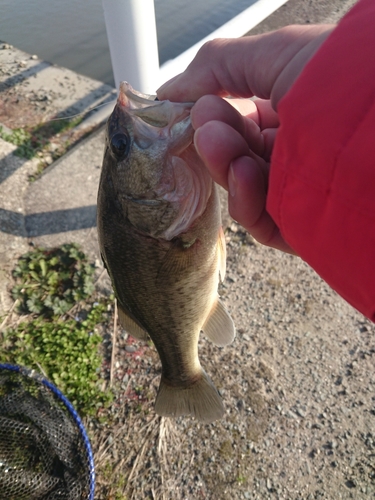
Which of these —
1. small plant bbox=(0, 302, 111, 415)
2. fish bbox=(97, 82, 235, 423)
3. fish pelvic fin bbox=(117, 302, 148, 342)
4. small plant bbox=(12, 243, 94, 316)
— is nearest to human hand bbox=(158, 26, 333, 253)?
fish bbox=(97, 82, 235, 423)

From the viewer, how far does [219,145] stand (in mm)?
1271

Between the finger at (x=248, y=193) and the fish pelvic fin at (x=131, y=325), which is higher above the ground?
the finger at (x=248, y=193)

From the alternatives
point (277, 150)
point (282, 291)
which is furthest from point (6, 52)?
point (277, 150)

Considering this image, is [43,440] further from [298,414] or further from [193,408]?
[298,414]

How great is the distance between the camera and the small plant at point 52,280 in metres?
3.06

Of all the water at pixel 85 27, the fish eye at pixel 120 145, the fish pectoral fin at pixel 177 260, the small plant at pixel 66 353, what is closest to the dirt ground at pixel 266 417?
the small plant at pixel 66 353

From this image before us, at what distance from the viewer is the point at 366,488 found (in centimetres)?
232

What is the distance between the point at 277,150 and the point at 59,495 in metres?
2.04

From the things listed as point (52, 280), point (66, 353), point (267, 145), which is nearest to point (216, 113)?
point (267, 145)

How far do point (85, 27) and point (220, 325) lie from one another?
20.4 ft

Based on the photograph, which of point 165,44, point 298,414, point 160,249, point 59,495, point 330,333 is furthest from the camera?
point 165,44

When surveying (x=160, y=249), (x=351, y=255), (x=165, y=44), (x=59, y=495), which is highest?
(x=351, y=255)

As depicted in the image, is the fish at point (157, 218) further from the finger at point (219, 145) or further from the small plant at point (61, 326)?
the small plant at point (61, 326)

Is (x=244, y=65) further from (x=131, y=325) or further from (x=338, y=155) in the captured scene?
(x=131, y=325)
